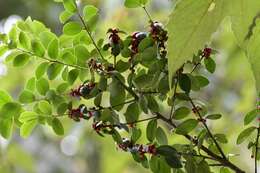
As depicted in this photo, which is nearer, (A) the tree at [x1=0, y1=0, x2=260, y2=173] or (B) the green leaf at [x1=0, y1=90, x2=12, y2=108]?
(A) the tree at [x1=0, y1=0, x2=260, y2=173]

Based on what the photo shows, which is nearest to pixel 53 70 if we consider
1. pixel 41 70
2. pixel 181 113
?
pixel 41 70

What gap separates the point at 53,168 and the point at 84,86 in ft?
6.84

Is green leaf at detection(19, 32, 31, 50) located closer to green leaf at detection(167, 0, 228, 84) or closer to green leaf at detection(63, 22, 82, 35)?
green leaf at detection(63, 22, 82, 35)

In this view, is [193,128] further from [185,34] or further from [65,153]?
[65,153]

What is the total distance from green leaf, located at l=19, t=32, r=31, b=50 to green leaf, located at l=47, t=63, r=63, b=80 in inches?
1.1

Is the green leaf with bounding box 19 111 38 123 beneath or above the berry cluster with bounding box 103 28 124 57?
beneath

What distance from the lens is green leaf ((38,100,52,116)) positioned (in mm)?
487

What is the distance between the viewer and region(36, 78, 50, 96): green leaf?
493mm

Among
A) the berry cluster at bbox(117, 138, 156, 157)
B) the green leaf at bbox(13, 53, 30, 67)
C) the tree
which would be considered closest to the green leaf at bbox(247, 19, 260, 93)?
the tree

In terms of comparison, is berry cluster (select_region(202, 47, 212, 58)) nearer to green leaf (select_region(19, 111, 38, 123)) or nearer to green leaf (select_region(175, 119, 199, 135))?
green leaf (select_region(175, 119, 199, 135))

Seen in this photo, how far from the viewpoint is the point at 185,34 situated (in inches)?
15.2

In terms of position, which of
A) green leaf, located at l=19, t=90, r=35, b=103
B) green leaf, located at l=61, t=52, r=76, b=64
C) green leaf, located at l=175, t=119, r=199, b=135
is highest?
green leaf, located at l=61, t=52, r=76, b=64

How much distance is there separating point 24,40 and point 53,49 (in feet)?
0.10

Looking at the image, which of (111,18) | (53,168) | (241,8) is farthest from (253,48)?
(53,168)
